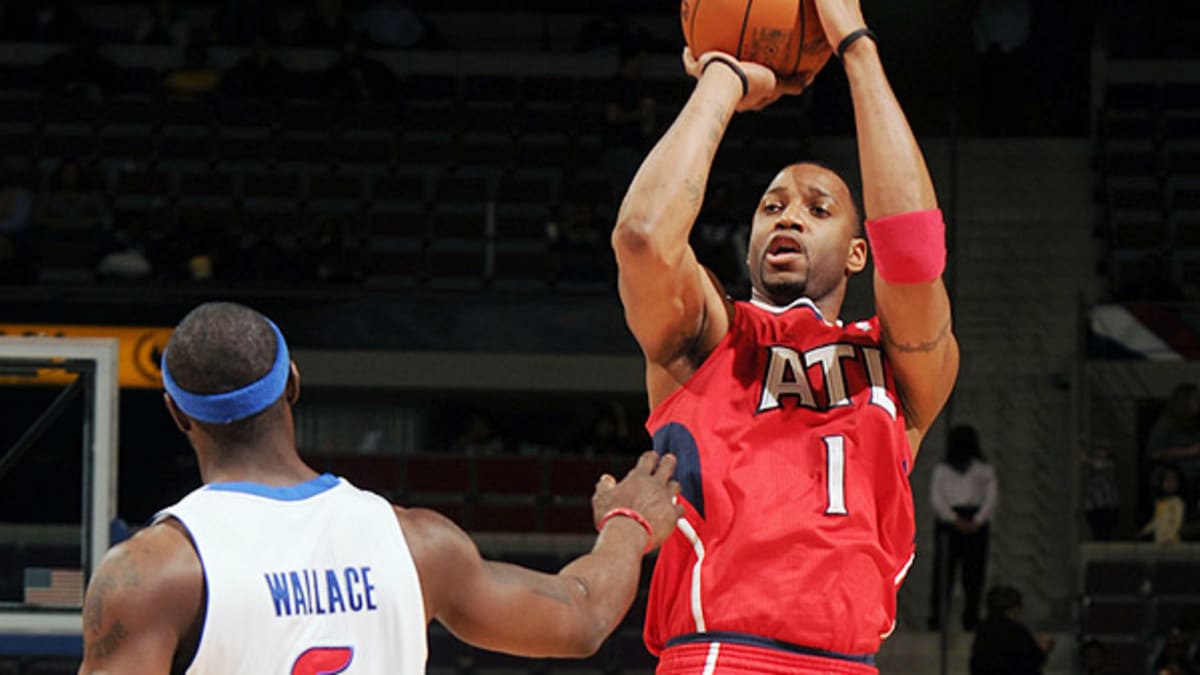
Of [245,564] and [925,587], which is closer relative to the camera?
[245,564]

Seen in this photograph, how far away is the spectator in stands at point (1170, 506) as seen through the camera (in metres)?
12.8

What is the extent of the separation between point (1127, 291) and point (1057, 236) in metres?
2.58

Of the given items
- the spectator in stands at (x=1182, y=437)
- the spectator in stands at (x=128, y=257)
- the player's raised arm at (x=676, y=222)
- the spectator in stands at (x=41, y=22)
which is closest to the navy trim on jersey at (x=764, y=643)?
the player's raised arm at (x=676, y=222)

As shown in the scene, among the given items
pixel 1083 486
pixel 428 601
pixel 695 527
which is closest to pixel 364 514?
pixel 428 601

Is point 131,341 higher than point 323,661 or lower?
higher

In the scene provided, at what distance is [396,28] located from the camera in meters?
17.3

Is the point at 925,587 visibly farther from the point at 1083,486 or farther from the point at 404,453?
the point at 404,453

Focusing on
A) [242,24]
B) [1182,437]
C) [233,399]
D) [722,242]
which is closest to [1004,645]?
[1182,437]

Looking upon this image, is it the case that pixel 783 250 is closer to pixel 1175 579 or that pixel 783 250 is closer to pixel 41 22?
pixel 1175 579

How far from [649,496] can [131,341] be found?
10060 millimetres

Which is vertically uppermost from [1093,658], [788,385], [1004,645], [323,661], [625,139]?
[625,139]

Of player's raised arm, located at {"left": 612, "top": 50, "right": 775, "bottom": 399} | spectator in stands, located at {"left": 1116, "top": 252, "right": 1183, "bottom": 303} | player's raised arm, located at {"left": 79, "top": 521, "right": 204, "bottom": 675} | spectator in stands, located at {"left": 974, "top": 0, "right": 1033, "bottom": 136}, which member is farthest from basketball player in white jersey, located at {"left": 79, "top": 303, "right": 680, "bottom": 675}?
spectator in stands, located at {"left": 974, "top": 0, "right": 1033, "bottom": 136}

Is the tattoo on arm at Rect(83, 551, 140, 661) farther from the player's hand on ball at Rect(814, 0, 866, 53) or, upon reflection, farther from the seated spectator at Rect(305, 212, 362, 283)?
the seated spectator at Rect(305, 212, 362, 283)

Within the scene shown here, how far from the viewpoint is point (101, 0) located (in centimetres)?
1891
